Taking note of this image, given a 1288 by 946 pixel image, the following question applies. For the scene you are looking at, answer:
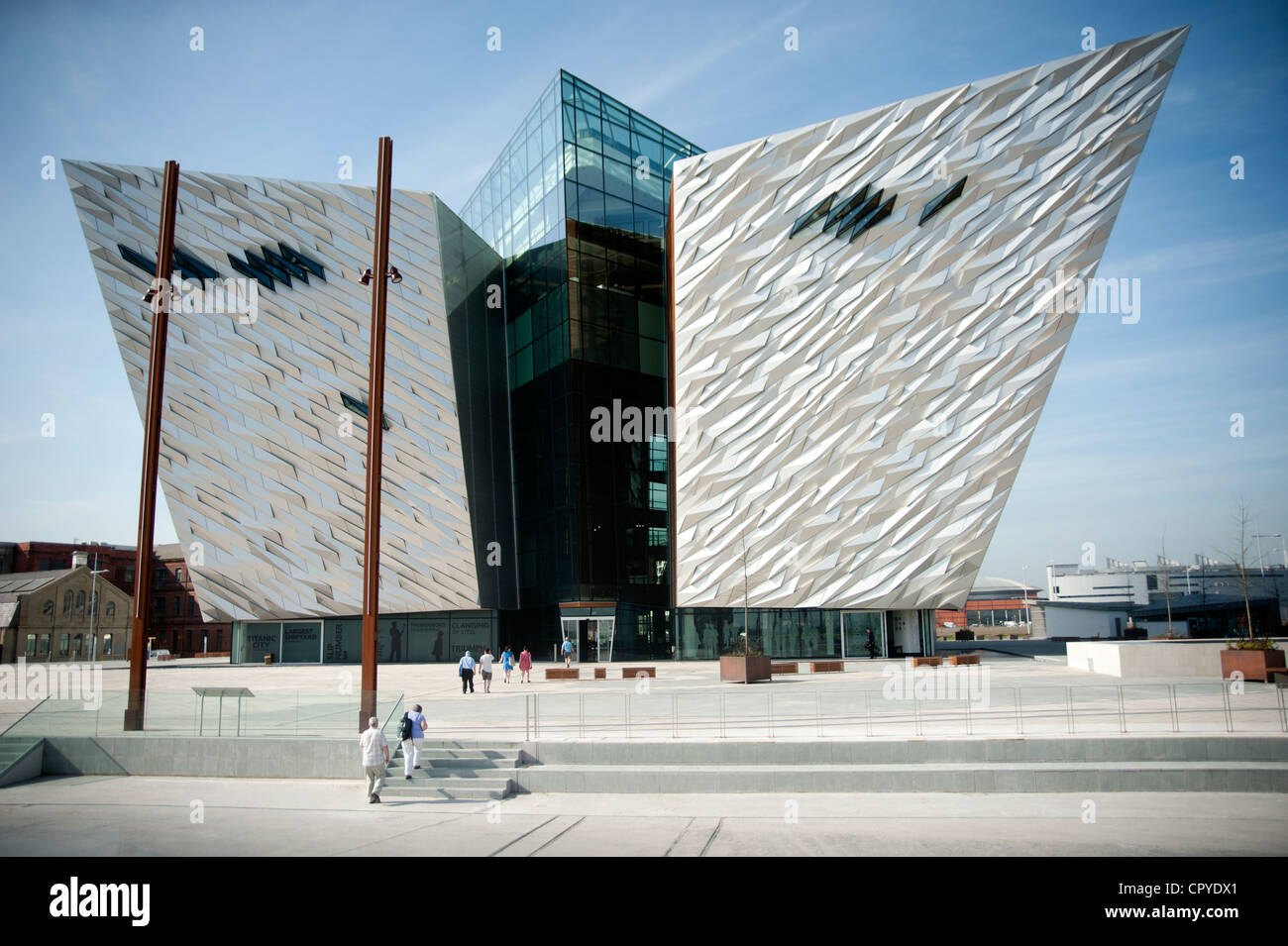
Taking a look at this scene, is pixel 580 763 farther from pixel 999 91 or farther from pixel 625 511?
pixel 999 91

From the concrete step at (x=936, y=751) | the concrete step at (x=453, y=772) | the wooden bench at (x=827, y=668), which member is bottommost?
the wooden bench at (x=827, y=668)

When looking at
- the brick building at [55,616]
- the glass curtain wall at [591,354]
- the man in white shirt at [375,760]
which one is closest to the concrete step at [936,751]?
the man in white shirt at [375,760]

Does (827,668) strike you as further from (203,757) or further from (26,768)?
(26,768)

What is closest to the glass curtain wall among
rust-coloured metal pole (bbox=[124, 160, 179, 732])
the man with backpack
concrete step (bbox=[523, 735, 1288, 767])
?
rust-coloured metal pole (bbox=[124, 160, 179, 732])

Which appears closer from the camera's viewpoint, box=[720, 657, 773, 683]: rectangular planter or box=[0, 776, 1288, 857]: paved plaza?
box=[0, 776, 1288, 857]: paved plaza

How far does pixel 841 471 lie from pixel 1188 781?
2406cm

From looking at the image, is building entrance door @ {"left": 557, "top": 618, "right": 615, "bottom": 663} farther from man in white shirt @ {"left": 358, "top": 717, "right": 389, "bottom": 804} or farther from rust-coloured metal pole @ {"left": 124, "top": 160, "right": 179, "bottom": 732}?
man in white shirt @ {"left": 358, "top": 717, "right": 389, "bottom": 804}

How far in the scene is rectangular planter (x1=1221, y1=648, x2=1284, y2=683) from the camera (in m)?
23.1

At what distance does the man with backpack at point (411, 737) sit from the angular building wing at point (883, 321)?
23.3m

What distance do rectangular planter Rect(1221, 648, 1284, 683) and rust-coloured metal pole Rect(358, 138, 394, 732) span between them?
77.3 feet

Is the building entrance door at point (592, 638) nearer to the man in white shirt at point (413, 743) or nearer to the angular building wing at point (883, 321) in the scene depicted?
the angular building wing at point (883, 321)

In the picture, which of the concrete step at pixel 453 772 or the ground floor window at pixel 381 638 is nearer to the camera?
the concrete step at pixel 453 772

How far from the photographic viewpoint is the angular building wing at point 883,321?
1336 inches

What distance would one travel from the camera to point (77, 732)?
16578mm
